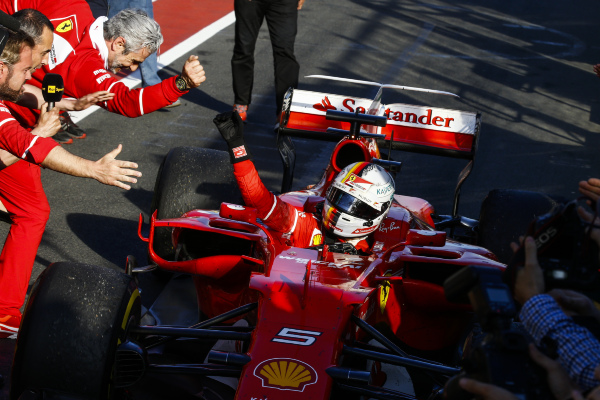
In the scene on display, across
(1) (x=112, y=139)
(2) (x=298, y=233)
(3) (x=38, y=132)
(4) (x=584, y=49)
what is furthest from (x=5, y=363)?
(4) (x=584, y=49)

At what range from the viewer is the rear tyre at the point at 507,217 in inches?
185

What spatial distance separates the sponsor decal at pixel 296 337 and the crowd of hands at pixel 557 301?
106 centimetres

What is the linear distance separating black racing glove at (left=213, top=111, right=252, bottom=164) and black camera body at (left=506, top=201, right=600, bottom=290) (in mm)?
1870

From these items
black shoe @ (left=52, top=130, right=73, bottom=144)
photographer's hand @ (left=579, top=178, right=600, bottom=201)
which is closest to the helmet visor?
photographer's hand @ (left=579, top=178, right=600, bottom=201)

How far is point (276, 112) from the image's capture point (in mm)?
8164

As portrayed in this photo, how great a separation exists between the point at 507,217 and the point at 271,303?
1.92 m

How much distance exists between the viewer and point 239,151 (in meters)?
4.06

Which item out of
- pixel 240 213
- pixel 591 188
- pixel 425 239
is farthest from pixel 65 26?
pixel 591 188

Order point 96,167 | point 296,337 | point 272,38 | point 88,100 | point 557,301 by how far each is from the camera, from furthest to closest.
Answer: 1. point 272,38
2. point 88,100
3. point 96,167
4. point 296,337
5. point 557,301

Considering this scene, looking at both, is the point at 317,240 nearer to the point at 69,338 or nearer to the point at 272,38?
the point at 69,338

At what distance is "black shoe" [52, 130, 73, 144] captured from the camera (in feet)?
23.2

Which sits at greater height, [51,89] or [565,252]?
[565,252]

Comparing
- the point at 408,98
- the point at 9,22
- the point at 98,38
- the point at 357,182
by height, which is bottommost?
the point at 408,98

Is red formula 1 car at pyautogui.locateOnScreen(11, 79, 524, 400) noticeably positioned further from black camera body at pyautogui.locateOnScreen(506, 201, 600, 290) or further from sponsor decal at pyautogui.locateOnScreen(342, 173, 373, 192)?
black camera body at pyautogui.locateOnScreen(506, 201, 600, 290)
